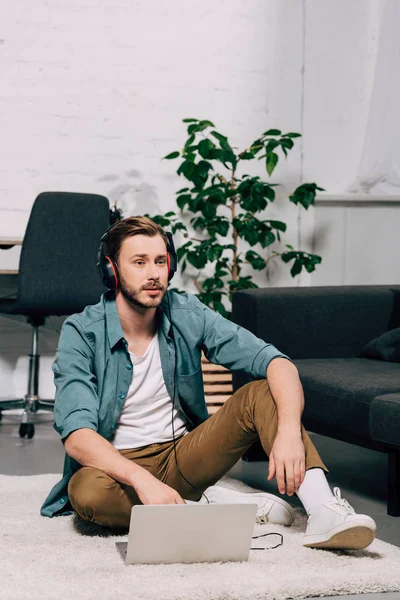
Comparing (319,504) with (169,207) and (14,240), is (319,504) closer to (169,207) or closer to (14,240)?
(14,240)

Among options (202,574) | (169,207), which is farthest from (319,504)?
(169,207)

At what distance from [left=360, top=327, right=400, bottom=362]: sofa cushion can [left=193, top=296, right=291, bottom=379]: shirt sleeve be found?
1.10 metres

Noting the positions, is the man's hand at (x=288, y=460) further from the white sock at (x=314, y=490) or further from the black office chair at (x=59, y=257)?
the black office chair at (x=59, y=257)

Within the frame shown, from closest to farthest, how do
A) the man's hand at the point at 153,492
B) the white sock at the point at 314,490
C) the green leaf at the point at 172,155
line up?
the man's hand at the point at 153,492 → the white sock at the point at 314,490 → the green leaf at the point at 172,155

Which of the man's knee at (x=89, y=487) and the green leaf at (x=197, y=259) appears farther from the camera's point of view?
the green leaf at (x=197, y=259)

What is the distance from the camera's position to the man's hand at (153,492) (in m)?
2.01

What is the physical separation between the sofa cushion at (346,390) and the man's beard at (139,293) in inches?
30.8

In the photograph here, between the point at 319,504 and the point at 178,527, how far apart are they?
1.07 ft

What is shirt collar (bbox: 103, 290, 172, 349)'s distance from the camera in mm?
2383

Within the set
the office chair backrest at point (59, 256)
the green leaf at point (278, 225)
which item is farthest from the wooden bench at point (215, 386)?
the green leaf at point (278, 225)

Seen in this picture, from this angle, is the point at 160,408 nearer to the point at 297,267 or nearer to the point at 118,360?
the point at 118,360

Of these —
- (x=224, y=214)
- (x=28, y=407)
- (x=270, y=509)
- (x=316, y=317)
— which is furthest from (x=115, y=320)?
(x=224, y=214)

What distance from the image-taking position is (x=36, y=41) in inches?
183

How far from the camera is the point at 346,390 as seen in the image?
113 inches
